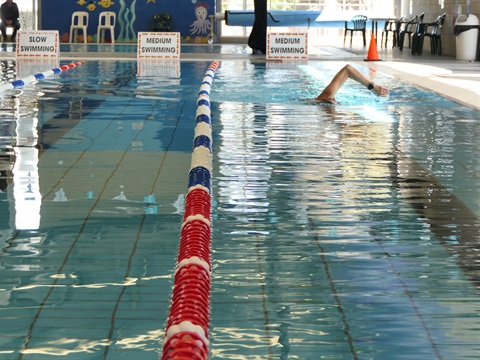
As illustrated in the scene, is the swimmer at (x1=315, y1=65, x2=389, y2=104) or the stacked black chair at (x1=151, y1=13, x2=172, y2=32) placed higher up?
the stacked black chair at (x1=151, y1=13, x2=172, y2=32)

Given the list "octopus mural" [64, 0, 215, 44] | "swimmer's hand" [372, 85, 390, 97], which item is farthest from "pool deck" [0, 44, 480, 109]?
"octopus mural" [64, 0, 215, 44]

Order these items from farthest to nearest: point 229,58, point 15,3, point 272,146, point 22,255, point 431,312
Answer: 1. point 15,3
2. point 229,58
3. point 272,146
4. point 22,255
5. point 431,312

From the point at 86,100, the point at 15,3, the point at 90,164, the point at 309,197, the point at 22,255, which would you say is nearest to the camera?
the point at 22,255

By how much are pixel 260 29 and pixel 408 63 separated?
11.3 ft

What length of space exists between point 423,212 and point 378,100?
6.04m

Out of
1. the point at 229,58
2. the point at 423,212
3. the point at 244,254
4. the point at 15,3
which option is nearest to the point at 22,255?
the point at 244,254

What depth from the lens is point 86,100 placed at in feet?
33.0

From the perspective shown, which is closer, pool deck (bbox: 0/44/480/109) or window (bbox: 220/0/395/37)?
pool deck (bbox: 0/44/480/109)

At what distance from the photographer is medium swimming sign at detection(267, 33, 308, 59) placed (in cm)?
1750

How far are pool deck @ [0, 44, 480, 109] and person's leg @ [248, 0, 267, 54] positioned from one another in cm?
37

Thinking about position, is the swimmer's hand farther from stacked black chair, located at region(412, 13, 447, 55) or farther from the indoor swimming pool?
stacked black chair, located at region(412, 13, 447, 55)

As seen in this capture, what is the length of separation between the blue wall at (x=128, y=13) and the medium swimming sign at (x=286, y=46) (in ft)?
23.2

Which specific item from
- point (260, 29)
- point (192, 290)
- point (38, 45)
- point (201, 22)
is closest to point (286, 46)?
point (260, 29)

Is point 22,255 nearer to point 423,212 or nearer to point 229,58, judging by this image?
point 423,212
